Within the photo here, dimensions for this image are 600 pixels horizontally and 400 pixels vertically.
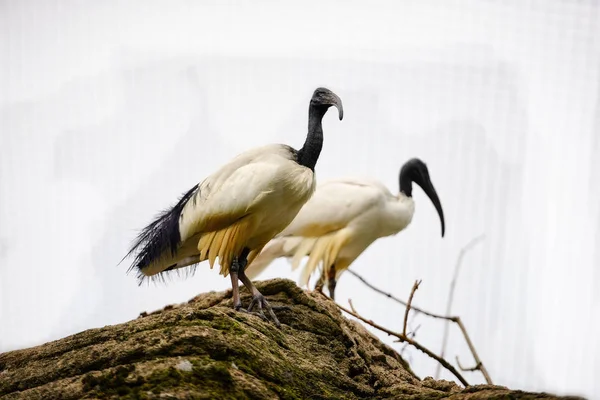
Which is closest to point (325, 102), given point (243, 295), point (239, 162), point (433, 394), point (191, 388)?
point (239, 162)

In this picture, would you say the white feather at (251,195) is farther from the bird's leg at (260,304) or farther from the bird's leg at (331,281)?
the bird's leg at (331,281)

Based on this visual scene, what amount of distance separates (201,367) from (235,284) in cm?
230

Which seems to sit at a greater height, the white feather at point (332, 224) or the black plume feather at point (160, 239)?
the black plume feather at point (160, 239)

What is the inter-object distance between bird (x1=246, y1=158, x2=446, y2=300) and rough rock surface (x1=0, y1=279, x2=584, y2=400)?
207 inches

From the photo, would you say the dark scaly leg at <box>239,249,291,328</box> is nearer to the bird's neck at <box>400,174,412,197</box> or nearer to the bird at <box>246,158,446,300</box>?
the bird at <box>246,158,446,300</box>

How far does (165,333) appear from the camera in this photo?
13.7 feet

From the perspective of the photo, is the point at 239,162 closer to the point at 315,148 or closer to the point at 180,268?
the point at 315,148

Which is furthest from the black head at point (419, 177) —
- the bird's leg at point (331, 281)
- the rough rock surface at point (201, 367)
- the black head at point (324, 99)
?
the rough rock surface at point (201, 367)

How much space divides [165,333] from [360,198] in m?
6.58

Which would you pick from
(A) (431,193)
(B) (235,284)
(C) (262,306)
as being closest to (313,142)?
(B) (235,284)

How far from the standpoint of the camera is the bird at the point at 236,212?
6.34 m

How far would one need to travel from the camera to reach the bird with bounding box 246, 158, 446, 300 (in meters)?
10.6

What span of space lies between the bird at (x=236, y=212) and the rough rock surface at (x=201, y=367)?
4.30ft

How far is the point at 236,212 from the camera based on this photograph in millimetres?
6379
